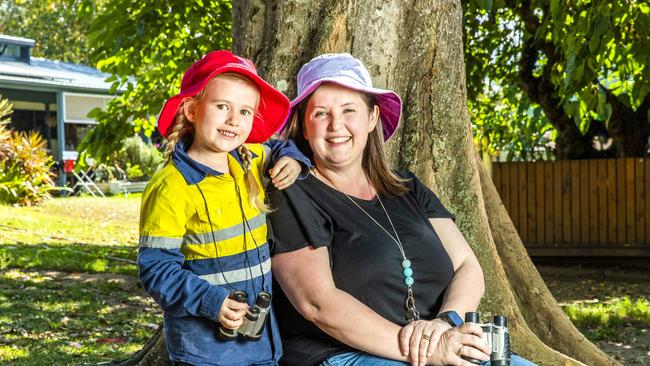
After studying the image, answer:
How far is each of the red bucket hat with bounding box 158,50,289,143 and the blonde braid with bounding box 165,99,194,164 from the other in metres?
0.02

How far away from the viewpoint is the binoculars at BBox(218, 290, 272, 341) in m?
3.02

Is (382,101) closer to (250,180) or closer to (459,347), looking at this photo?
(250,180)

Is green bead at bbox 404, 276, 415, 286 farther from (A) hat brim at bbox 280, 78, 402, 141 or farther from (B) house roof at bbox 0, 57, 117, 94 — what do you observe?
(B) house roof at bbox 0, 57, 117, 94

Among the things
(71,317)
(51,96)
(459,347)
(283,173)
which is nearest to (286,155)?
(283,173)

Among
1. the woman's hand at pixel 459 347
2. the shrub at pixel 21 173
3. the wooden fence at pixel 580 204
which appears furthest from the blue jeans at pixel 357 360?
the shrub at pixel 21 173

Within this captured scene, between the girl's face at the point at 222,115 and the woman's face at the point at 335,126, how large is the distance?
0.36m

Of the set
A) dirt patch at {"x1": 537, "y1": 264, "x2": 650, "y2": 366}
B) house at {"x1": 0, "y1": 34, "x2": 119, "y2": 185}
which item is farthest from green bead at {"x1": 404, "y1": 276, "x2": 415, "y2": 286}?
house at {"x1": 0, "y1": 34, "x2": 119, "y2": 185}

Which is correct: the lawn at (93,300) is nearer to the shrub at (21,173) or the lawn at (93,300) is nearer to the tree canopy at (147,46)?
the tree canopy at (147,46)

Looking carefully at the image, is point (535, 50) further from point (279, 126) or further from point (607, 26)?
point (279, 126)

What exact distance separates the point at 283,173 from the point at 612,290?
9.11 meters

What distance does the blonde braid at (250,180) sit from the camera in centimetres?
326

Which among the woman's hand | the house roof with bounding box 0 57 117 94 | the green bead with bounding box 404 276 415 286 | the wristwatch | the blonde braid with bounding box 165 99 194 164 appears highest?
the house roof with bounding box 0 57 117 94

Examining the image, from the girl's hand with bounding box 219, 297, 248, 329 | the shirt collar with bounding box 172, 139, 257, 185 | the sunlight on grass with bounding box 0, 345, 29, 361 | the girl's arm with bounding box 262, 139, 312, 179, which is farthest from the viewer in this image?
the sunlight on grass with bounding box 0, 345, 29, 361

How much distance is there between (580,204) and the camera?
1373 cm
